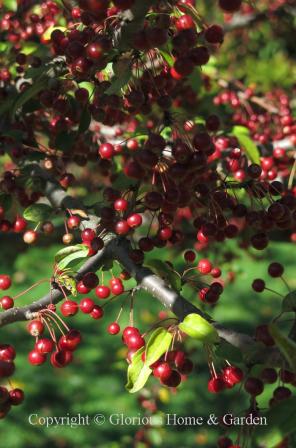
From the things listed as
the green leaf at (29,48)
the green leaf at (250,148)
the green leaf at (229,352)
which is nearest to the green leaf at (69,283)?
the green leaf at (229,352)

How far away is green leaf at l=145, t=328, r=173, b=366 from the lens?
140cm

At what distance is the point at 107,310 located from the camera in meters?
5.77

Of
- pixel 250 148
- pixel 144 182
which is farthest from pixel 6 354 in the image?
pixel 250 148

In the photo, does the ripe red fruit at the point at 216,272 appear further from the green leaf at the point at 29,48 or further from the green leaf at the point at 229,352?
the green leaf at the point at 29,48

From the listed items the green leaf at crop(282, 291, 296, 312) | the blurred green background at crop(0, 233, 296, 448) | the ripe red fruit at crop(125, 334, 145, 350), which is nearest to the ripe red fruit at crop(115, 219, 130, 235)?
the ripe red fruit at crop(125, 334, 145, 350)

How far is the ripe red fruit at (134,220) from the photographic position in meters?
1.65

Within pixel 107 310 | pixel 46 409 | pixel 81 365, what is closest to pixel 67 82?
pixel 46 409

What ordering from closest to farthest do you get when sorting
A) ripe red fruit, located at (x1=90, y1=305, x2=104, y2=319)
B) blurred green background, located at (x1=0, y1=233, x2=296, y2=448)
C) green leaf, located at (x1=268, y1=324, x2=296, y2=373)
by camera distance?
1. green leaf, located at (x1=268, y1=324, x2=296, y2=373)
2. ripe red fruit, located at (x1=90, y1=305, x2=104, y2=319)
3. blurred green background, located at (x1=0, y1=233, x2=296, y2=448)

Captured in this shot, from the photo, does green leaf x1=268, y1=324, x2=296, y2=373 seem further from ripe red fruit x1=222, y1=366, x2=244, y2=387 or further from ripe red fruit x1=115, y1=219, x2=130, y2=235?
ripe red fruit x1=115, y1=219, x2=130, y2=235

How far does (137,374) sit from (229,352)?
0.27 meters

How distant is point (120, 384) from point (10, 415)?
97cm

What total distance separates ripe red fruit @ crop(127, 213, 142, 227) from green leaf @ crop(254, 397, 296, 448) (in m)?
0.69

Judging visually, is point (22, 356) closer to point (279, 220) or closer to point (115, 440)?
point (115, 440)

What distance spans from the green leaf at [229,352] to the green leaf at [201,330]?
0.05 m
